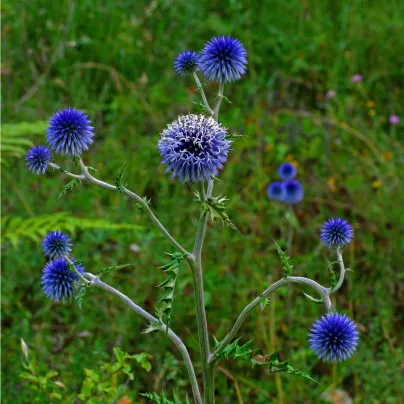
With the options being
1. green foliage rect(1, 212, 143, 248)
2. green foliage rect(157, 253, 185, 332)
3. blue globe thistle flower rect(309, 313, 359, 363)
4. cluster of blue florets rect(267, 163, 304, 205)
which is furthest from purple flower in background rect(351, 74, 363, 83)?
green foliage rect(157, 253, 185, 332)

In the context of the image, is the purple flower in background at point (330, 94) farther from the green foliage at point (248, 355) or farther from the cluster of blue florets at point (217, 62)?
the green foliage at point (248, 355)

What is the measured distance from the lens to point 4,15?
4.88 metres

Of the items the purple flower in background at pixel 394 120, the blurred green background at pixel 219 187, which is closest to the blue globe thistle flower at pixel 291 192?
the blurred green background at pixel 219 187

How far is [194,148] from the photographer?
1.65m

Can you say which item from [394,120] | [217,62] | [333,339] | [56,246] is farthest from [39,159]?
[394,120]

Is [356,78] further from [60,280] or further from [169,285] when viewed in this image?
[169,285]

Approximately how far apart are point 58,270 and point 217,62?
0.80 m

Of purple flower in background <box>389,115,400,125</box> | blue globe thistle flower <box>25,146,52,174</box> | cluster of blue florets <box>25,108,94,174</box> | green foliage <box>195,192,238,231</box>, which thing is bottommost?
green foliage <box>195,192,238,231</box>

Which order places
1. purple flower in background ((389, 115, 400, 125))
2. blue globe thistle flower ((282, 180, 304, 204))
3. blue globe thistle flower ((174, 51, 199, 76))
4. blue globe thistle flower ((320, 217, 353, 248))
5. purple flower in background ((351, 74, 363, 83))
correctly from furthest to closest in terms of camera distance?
purple flower in background ((351, 74, 363, 83)) → purple flower in background ((389, 115, 400, 125)) → blue globe thistle flower ((282, 180, 304, 204)) → blue globe thistle flower ((174, 51, 199, 76)) → blue globe thistle flower ((320, 217, 353, 248))

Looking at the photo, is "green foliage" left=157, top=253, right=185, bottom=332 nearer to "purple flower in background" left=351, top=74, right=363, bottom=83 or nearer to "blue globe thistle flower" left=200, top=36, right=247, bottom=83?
"blue globe thistle flower" left=200, top=36, right=247, bottom=83

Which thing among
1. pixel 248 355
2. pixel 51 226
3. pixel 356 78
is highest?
pixel 356 78

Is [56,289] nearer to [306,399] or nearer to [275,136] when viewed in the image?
[306,399]

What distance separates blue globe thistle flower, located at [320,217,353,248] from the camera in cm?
184

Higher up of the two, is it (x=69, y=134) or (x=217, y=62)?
(x=217, y=62)
